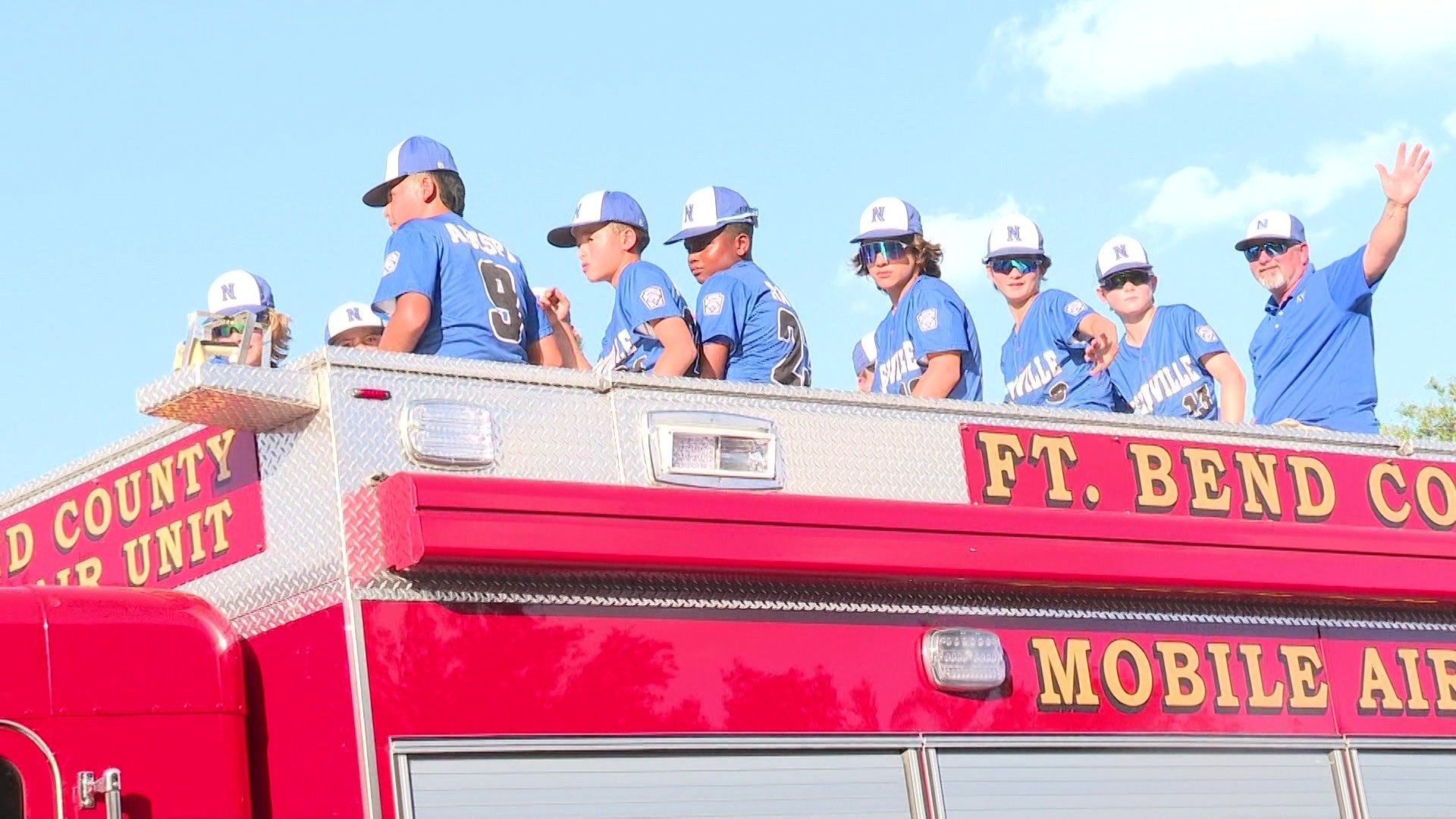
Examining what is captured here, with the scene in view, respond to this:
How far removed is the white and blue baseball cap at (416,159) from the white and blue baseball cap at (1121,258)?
3.59m

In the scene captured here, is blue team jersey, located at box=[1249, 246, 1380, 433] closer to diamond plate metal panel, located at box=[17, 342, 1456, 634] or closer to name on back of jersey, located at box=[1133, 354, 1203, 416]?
name on back of jersey, located at box=[1133, 354, 1203, 416]

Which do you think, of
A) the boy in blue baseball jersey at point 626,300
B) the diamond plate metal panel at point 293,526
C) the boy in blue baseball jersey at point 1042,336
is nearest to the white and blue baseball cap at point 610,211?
the boy in blue baseball jersey at point 626,300

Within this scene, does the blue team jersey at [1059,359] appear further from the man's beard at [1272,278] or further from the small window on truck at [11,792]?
the small window on truck at [11,792]

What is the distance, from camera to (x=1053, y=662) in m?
4.98

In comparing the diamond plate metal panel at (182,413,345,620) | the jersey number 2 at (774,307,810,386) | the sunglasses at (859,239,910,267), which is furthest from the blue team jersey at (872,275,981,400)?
the diamond plate metal panel at (182,413,345,620)

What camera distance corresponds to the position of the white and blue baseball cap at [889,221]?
25.3 ft

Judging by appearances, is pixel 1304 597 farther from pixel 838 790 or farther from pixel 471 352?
pixel 471 352

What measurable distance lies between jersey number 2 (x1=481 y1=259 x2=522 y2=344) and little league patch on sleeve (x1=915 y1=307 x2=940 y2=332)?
1699 mm

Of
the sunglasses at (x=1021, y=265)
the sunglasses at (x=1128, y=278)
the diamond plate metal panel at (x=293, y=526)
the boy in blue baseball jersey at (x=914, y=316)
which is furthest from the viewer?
the sunglasses at (x=1128, y=278)

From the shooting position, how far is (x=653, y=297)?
258 inches

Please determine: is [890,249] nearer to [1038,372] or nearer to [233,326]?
[1038,372]

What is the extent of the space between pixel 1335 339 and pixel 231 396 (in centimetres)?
458

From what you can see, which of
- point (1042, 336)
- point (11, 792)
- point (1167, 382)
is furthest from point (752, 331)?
point (11, 792)

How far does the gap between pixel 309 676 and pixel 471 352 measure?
189cm
